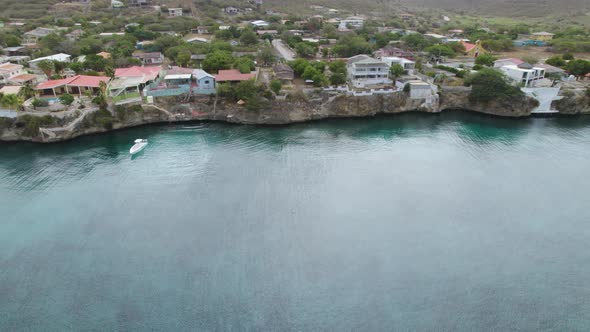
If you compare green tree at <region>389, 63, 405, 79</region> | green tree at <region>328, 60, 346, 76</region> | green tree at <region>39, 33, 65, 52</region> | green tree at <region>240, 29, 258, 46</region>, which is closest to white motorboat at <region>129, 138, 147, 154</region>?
green tree at <region>328, 60, 346, 76</region>

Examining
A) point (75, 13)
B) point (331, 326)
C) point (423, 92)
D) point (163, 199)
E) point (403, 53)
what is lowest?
point (331, 326)

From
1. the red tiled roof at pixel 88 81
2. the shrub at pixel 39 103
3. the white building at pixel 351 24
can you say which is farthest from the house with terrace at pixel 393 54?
the shrub at pixel 39 103

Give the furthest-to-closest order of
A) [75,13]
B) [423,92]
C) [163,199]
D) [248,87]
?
[75,13] → [423,92] → [248,87] → [163,199]

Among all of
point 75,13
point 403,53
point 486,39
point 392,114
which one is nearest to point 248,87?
point 392,114

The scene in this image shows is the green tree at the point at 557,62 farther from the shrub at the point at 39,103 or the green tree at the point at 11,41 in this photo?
the green tree at the point at 11,41

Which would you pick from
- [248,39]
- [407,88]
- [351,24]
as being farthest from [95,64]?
[351,24]

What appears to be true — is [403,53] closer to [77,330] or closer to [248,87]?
[248,87]
